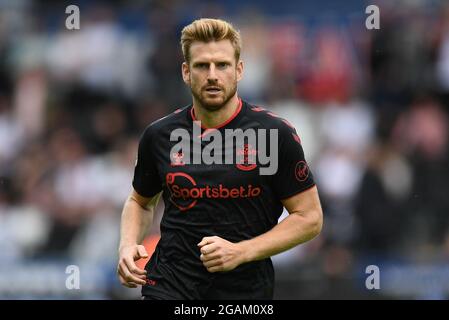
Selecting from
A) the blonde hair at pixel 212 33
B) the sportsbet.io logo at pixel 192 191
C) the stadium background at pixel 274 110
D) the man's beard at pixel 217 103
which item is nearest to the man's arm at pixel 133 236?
the sportsbet.io logo at pixel 192 191

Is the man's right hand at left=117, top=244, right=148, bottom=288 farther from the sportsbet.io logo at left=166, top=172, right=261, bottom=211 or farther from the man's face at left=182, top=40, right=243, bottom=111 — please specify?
the man's face at left=182, top=40, right=243, bottom=111

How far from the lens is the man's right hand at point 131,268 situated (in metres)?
6.62

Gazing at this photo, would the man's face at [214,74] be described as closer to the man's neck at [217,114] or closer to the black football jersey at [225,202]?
the man's neck at [217,114]

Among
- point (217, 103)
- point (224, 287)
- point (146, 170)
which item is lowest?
point (224, 287)

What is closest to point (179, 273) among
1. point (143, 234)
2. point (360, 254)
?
point (143, 234)

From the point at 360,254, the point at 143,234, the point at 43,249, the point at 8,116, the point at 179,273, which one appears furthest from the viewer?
the point at 8,116

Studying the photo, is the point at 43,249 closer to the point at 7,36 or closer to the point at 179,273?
the point at 7,36

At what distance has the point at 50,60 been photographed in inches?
635

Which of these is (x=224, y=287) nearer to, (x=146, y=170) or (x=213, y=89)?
(x=146, y=170)

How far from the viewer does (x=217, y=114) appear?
22.7 feet

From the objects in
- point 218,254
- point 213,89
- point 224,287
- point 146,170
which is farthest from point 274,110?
point 218,254

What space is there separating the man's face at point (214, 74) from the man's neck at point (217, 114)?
49 mm

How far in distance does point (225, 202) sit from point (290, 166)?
1.49 feet

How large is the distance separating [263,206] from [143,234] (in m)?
0.91
